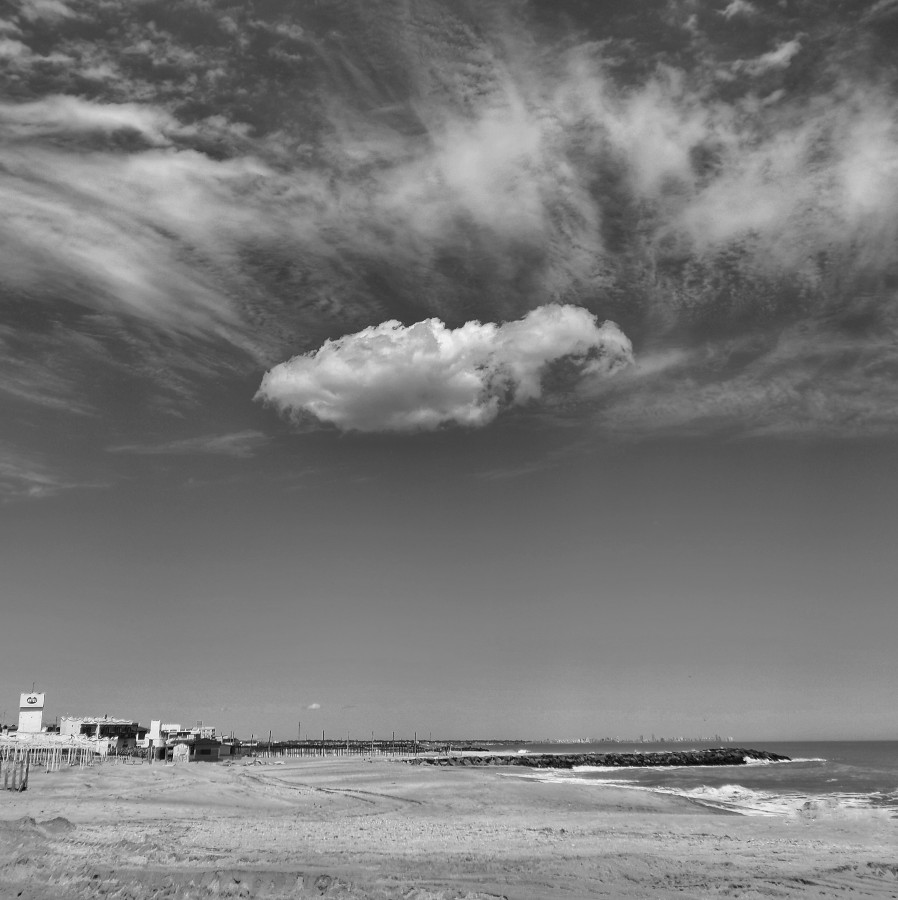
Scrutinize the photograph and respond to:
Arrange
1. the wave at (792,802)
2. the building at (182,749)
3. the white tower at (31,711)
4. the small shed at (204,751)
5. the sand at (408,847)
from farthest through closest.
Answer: the white tower at (31,711)
the small shed at (204,751)
the building at (182,749)
the wave at (792,802)
the sand at (408,847)

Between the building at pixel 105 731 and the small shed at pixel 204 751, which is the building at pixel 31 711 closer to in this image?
the building at pixel 105 731

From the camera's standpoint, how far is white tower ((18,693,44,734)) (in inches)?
3807

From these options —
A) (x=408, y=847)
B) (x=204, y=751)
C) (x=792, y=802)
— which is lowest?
(x=792, y=802)

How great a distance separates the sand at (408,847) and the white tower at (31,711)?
6790 centimetres

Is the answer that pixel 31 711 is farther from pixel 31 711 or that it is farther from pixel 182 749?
pixel 182 749

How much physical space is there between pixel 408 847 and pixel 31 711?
9444cm

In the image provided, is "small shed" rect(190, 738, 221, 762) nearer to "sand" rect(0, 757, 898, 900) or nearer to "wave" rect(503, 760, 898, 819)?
"sand" rect(0, 757, 898, 900)

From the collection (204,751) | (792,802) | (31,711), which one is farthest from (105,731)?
(792,802)

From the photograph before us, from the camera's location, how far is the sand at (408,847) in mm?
15688

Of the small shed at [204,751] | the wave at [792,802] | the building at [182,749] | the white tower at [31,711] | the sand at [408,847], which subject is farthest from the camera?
the white tower at [31,711]

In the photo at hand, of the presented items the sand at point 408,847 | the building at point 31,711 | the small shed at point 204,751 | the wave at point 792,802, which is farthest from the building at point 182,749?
the wave at point 792,802

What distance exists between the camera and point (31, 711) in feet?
323

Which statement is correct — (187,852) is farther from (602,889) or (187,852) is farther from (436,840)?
(602,889)

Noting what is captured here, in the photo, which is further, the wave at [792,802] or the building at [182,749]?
the building at [182,749]
